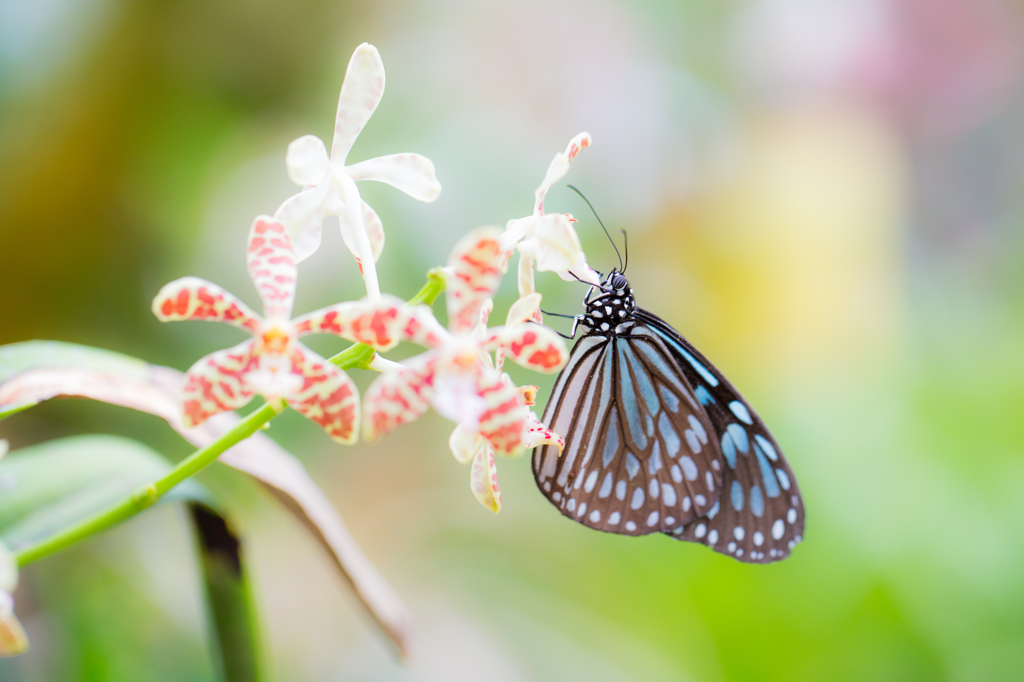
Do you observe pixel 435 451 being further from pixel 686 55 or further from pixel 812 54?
pixel 812 54

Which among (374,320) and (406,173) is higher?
(406,173)

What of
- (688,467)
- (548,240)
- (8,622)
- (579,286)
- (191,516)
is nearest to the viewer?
(8,622)

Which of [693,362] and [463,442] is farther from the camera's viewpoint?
[693,362]

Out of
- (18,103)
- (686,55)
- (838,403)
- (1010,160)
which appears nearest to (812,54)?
(686,55)

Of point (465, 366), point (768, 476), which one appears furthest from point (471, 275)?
point (768, 476)

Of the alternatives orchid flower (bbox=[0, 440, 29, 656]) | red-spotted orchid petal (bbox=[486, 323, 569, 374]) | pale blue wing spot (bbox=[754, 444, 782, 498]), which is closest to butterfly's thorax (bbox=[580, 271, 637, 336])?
pale blue wing spot (bbox=[754, 444, 782, 498])

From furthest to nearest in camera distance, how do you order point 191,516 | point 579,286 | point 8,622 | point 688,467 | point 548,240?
1. point 579,286
2. point 688,467
3. point 191,516
4. point 548,240
5. point 8,622

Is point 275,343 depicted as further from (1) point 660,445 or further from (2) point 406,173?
(1) point 660,445
